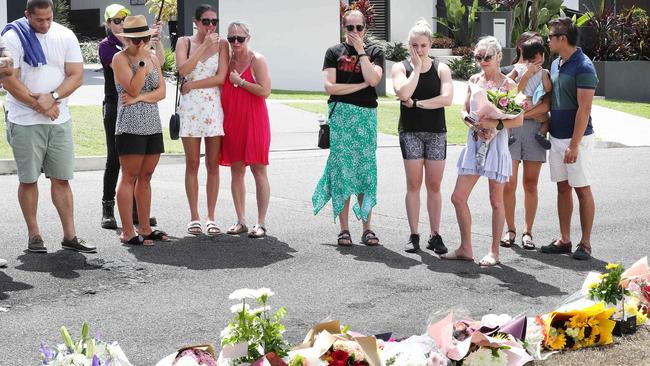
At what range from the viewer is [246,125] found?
32.3 feet

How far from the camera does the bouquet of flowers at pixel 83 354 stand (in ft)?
14.9

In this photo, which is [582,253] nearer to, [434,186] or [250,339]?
[434,186]

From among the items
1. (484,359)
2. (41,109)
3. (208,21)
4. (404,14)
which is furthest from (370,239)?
(404,14)

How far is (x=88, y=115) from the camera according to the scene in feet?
60.4

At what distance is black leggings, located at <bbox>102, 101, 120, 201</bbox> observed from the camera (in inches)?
382

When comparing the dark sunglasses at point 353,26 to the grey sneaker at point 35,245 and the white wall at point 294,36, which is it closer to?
the grey sneaker at point 35,245

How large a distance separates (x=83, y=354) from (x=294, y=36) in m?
23.8

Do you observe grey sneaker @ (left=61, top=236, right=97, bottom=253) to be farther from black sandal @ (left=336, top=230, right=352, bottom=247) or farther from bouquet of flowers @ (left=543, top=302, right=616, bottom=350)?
bouquet of flowers @ (left=543, top=302, right=616, bottom=350)

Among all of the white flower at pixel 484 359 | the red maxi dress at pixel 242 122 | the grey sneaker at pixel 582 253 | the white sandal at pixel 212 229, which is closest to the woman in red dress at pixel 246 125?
the red maxi dress at pixel 242 122

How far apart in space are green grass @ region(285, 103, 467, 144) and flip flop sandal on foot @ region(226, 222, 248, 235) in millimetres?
8744

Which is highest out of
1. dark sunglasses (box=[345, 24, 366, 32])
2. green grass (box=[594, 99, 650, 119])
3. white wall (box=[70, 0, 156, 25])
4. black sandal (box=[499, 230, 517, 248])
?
dark sunglasses (box=[345, 24, 366, 32])

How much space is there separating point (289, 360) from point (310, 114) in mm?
16233

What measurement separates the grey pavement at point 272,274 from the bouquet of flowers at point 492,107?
953 millimetres

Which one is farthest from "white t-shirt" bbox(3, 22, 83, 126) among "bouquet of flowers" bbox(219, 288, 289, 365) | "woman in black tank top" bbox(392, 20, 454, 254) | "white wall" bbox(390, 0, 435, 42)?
"white wall" bbox(390, 0, 435, 42)
